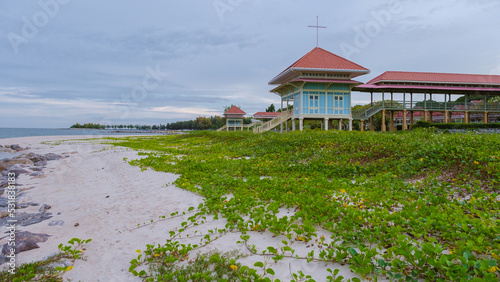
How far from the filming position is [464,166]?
7023mm

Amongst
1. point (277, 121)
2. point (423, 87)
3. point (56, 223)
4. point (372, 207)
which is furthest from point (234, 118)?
point (372, 207)

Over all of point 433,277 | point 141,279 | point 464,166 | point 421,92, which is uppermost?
point 421,92

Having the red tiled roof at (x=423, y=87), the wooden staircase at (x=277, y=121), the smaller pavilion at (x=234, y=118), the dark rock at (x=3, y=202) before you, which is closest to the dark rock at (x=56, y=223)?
the dark rock at (x=3, y=202)

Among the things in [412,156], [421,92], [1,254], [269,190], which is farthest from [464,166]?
[421,92]

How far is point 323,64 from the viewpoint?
2666 centimetres

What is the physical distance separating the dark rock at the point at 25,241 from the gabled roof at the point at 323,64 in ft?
75.7

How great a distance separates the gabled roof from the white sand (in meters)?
19.8

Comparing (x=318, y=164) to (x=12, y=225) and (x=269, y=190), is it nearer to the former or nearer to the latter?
(x=269, y=190)

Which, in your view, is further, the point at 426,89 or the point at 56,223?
the point at 426,89

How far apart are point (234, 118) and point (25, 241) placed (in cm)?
4172

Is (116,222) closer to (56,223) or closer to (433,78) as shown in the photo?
(56,223)

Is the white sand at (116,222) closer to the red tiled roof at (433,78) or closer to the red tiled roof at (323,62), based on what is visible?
the red tiled roof at (323,62)

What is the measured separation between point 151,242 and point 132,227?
886 mm

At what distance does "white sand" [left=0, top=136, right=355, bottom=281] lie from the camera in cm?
351
